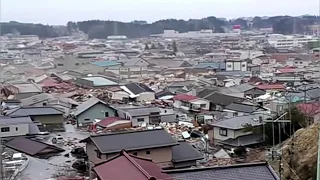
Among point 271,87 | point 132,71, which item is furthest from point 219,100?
point 132,71

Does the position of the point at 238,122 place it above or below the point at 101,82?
above

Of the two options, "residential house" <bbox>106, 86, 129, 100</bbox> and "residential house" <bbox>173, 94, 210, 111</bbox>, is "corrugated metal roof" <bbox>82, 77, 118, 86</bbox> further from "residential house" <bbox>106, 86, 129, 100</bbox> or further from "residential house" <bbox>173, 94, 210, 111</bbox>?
"residential house" <bbox>173, 94, 210, 111</bbox>

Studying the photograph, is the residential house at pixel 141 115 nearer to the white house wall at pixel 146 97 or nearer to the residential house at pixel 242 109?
the residential house at pixel 242 109

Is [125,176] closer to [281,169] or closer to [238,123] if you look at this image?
[281,169]

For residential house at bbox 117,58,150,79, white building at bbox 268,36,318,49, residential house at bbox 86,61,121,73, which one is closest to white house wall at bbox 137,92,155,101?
residential house at bbox 117,58,150,79

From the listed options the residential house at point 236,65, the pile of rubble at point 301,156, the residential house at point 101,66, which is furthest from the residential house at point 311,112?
the residential house at point 101,66

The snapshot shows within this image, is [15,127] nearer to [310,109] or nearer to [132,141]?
[132,141]
